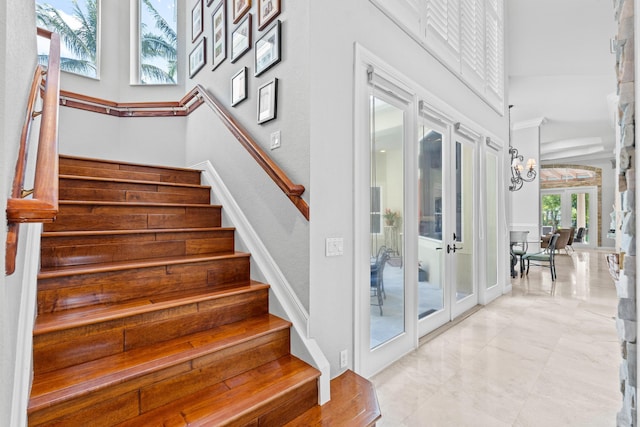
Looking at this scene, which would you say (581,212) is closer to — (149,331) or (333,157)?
(333,157)

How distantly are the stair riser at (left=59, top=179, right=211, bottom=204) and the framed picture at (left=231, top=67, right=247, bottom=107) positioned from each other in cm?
93

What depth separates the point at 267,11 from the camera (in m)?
2.35

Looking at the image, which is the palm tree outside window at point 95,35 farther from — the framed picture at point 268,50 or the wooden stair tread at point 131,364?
the wooden stair tread at point 131,364

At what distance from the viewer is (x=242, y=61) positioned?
9.09 ft

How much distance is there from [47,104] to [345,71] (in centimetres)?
168

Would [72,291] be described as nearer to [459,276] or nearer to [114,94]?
[114,94]

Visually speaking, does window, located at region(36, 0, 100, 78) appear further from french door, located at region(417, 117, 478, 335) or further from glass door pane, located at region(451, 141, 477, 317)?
glass door pane, located at region(451, 141, 477, 317)

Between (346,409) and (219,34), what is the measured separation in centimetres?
353

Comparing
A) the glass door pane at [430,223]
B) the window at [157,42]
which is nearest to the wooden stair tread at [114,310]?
the glass door pane at [430,223]

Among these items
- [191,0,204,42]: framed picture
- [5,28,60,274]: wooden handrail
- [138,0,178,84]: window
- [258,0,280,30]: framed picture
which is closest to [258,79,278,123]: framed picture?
[258,0,280,30]: framed picture

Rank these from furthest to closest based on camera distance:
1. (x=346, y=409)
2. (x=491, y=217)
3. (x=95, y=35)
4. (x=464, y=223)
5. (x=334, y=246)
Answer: (x=491, y=217) → (x=95, y=35) → (x=464, y=223) → (x=334, y=246) → (x=346, y=409)

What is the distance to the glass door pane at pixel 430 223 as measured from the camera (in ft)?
10.4

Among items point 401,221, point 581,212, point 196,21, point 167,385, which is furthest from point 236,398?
point 581,212

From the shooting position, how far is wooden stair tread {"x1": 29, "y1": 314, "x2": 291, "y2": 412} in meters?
1.26
